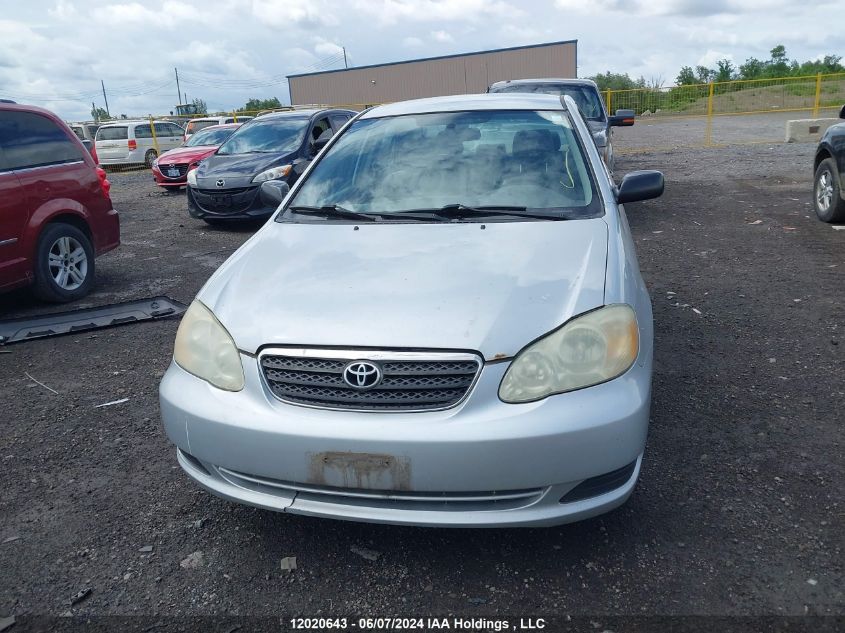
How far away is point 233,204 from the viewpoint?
10.0 m

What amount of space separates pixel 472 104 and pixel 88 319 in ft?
12.2

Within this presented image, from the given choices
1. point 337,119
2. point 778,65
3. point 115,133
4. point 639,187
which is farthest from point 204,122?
point 778,65

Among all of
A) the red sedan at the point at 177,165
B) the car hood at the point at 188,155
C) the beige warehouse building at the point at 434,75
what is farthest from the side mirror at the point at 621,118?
the beige warehouse building at the point at 434,75

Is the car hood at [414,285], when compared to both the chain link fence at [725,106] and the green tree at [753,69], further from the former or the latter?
the green tree at [753,69]

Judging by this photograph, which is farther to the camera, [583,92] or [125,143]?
[125,143]

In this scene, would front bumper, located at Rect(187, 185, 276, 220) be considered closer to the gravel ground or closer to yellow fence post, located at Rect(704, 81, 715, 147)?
the gravel ground

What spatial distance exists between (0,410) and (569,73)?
162 ft

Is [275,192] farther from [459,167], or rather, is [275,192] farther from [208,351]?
[208,351]

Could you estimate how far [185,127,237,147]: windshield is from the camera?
55.8ft

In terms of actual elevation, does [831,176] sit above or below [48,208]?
below

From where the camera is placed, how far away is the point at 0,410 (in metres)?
4.20

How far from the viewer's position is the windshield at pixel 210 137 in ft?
55.8

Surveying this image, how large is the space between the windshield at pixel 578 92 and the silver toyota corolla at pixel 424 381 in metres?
8.13

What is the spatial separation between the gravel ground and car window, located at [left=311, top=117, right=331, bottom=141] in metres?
6.72
